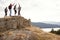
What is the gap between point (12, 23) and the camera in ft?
177

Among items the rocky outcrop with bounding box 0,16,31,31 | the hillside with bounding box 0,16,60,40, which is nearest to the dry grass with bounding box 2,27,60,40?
the hillside with bounding box 0,16,60,40

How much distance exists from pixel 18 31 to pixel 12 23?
3299 millimetres

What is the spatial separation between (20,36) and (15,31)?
82.0 inches

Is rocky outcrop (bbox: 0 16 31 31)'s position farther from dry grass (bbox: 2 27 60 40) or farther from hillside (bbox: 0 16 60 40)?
dry grass (bbox: 2 27 60 40)

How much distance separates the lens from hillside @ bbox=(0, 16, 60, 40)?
1957 inches

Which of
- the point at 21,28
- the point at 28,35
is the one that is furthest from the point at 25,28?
the point at 28,35

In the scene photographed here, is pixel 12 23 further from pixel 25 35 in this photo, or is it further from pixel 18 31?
pixel 25 35

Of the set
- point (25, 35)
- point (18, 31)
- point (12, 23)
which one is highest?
point (12, 23)

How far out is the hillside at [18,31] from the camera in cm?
4972

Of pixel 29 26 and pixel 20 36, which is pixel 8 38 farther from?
pixel 29 26

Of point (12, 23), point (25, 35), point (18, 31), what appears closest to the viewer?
point (25, 35)

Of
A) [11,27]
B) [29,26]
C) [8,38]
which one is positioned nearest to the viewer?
[8,38]

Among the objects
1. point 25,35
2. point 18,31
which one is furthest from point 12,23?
point 25,35

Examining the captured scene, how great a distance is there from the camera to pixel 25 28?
53.9 meters
